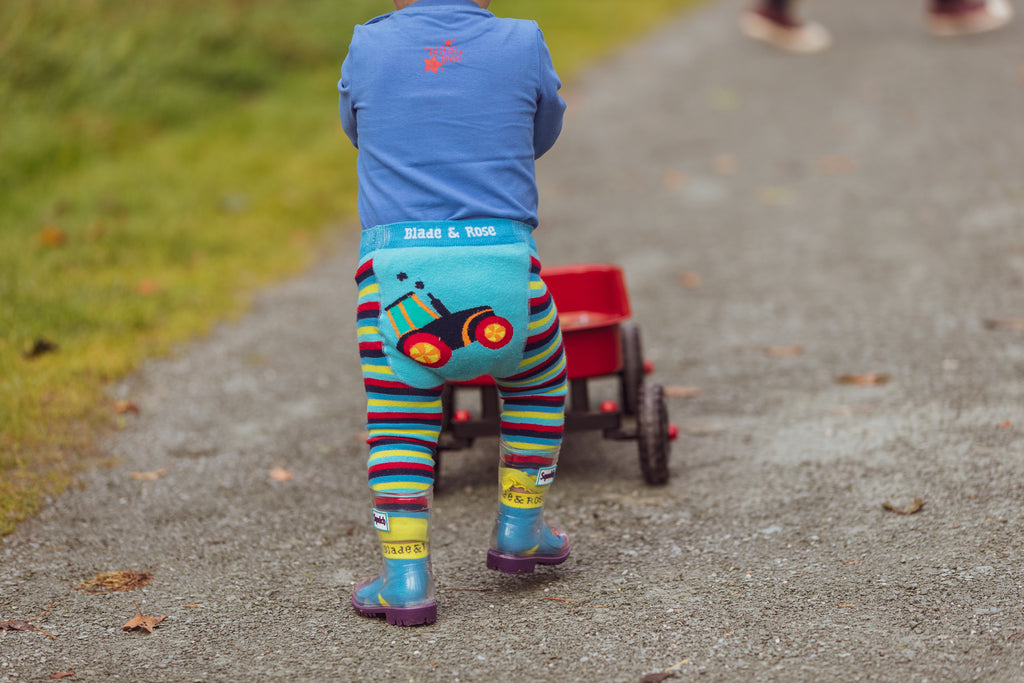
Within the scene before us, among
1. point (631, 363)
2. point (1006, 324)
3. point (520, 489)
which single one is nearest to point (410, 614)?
point (520, 489)

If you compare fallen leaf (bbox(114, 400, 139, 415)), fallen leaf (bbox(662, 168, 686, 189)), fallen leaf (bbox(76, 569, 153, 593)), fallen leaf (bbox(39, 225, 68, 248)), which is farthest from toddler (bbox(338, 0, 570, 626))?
fallen leaf (bbox(662, 168, 686, 189))

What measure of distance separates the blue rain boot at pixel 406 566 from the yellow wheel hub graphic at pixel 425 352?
0.37 m

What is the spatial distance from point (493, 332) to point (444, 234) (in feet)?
0.85

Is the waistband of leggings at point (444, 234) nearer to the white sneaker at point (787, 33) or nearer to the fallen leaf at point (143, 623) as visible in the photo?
the fallen leaf at point (143, 623)

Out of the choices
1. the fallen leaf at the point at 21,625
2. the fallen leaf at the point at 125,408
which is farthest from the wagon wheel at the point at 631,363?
the fallen leaf at the point at 21,625

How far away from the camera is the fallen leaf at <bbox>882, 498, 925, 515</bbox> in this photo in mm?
3236

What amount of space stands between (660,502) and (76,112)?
5958 millimetres

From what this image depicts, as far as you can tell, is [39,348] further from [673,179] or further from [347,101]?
[673,179]

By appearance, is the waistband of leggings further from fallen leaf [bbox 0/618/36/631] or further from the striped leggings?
fallen leaf [bbox 0/618/36/631]

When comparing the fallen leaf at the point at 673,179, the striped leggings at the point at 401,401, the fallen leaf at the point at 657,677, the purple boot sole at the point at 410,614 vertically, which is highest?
the striped leggings at the point at 401,401

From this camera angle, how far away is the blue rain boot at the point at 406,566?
2.72m

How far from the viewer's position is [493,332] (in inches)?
105

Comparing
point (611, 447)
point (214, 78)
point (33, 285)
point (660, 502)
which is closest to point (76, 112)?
point (214, 78)

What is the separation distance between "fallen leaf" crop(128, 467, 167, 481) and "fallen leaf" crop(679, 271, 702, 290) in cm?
283
